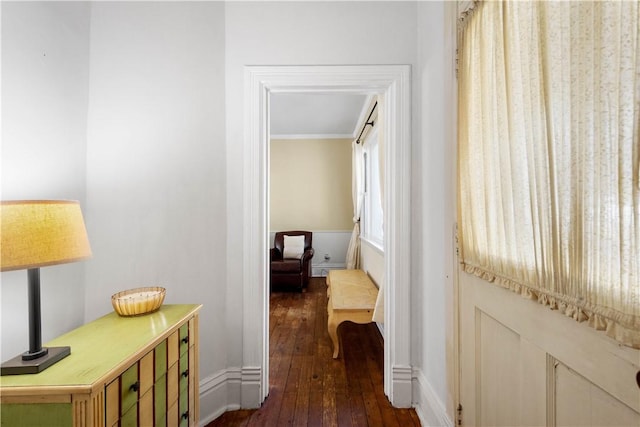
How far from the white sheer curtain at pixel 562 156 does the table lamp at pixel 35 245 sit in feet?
4.90

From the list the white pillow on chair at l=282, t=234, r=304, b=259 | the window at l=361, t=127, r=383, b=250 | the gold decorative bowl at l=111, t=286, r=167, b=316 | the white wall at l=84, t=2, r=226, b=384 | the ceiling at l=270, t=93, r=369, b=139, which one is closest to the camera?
the gold decorative bowl at l=111, t=286, r=167, b=316

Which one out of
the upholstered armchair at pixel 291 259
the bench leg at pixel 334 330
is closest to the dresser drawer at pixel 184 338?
the bench leg at pixel 334 330

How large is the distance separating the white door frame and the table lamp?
2.97ft

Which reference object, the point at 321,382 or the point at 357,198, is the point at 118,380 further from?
the point at 357,198

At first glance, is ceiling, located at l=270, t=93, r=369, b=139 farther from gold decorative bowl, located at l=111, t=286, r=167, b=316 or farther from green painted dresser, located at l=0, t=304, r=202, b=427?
green painted dresser, located at l=0, t=304, r=202, b=427

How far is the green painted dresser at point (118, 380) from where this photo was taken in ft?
2.60

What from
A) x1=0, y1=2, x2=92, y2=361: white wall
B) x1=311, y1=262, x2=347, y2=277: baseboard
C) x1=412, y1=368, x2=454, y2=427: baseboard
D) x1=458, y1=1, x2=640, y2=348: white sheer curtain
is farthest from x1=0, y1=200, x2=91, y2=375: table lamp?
x1=311, y1=262, x2=347, y2=277: baseboard

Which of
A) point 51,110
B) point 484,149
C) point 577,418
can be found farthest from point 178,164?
point 577,418

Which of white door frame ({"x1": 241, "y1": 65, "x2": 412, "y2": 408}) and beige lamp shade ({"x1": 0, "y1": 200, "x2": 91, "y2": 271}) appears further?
white door frame ({"x1": 241, "y1": 65, "x2": 412, "y2": 408})

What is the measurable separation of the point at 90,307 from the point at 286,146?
4.30 metres

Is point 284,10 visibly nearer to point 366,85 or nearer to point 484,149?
point 366,85

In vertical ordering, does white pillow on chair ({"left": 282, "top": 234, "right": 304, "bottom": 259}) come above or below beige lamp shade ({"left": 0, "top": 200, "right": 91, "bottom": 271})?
below

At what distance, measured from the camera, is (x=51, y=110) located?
1.33m

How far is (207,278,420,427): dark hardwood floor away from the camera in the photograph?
1.67m
